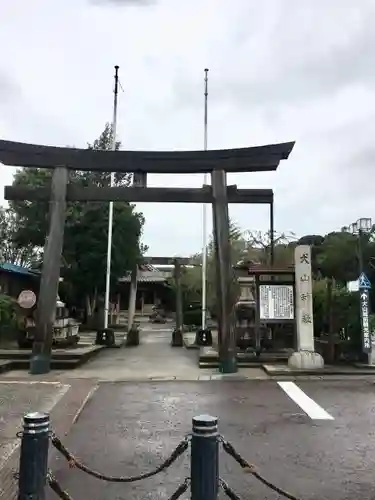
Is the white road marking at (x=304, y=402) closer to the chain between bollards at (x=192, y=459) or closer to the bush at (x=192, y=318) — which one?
the chain between bollards at (x=192, y=459)

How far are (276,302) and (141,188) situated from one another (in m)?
4.80

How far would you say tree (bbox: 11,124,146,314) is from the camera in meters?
30.6

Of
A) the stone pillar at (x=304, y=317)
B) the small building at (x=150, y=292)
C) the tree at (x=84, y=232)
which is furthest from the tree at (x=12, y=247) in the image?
the stone pillar at (x=304, y=317)

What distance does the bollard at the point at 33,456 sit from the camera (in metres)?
3.91

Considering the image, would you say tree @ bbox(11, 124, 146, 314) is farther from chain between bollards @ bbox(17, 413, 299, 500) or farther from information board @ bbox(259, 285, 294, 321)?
chain between bollards @ bbox(17, 413, 299, 500)

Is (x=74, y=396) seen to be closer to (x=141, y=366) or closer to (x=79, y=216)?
(x=141, y=366)

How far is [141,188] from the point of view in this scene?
47.9 feet

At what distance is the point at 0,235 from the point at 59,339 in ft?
63.9

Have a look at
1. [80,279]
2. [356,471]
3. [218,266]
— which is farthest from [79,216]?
[356,471]

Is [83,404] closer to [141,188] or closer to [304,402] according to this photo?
[304,402]

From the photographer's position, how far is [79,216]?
1227 inches

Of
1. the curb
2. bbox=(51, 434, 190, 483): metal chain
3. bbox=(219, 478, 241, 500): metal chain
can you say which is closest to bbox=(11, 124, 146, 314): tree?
the curb

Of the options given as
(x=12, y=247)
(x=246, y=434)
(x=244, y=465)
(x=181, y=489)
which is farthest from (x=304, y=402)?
(x=12, y=247)

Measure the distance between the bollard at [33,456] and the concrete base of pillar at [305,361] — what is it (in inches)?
382
